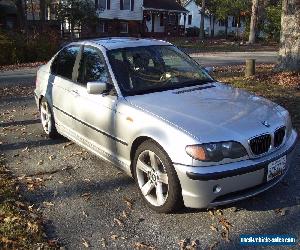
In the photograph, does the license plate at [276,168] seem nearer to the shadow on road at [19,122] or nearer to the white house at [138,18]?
the shadow on road at [19,122]

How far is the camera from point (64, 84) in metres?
6.23

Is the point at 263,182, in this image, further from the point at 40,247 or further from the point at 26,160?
the point at 26,160

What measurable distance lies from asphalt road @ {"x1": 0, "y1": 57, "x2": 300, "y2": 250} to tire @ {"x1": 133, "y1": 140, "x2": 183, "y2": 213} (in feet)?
0.50

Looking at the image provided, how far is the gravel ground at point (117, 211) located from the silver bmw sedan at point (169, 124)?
265 millimetres

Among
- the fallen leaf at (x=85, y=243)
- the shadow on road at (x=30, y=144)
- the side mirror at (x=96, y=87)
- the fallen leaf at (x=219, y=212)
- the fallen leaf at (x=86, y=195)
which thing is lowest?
the fallen leaf at (x=85, y=243)

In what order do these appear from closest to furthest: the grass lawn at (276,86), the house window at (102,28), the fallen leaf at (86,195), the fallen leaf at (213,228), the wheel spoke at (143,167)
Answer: the fallen leaf at (213,228), the wheel spoke at (143,167), the fallen leaf at (86,195), the grass lawn at (276,86), the house window at (102,28)

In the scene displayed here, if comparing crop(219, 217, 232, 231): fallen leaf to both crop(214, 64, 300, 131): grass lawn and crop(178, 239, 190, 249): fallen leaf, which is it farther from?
crop(214, 64, 300, 131): grass lawn

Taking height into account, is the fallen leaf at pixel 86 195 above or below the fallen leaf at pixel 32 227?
above

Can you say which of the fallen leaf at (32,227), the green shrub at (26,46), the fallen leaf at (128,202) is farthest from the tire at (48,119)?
the green shrub at (26,46)

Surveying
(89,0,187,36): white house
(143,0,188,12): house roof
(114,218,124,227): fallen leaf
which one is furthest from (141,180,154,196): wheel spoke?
(143,0,188,12): house roof

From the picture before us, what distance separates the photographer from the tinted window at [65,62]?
6.26 meters

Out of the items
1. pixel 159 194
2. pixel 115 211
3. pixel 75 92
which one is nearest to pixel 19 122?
pixel 75 92

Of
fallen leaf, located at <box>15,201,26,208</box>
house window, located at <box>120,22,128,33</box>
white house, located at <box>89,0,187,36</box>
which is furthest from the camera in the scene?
house window, located at <box>120,22,128,33</box>

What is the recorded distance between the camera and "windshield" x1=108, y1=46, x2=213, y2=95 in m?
5.23
